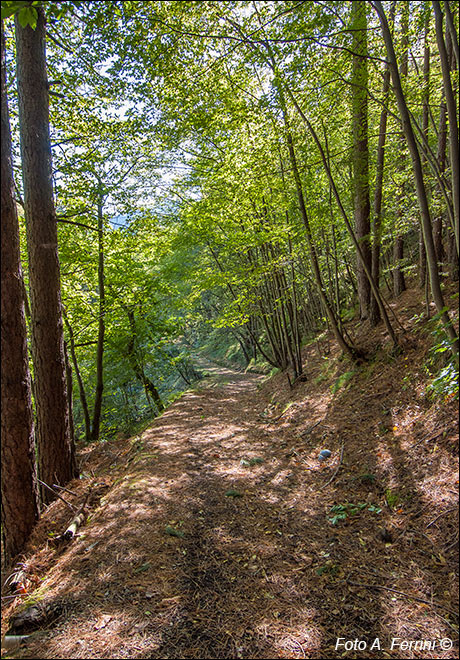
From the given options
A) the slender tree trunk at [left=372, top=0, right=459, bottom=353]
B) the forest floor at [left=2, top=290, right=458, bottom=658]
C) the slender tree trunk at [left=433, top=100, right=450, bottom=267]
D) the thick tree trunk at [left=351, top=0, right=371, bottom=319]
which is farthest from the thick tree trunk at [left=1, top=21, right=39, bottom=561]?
the slender tree trunk at [left=433, top=100, right=450, bottom=267]

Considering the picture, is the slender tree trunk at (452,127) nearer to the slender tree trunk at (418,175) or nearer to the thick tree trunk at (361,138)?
the slender tree trunk at (418,175)

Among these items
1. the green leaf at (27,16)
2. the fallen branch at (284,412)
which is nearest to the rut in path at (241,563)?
the fallen branch at (284,412)

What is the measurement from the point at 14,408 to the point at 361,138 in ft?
20.7

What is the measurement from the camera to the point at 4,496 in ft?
11.4

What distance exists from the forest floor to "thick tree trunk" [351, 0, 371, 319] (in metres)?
3.01

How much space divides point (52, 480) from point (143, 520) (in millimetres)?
1990

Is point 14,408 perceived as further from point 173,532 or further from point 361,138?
point 361,138

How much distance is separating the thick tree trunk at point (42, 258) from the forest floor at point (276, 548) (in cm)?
82

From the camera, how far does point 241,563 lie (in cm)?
279

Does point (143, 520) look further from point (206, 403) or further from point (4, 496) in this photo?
point (206, 403)

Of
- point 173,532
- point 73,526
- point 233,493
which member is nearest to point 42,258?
Result: point 73,526

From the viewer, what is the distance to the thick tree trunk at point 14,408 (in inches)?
129

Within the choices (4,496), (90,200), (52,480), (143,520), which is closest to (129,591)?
(143,520)

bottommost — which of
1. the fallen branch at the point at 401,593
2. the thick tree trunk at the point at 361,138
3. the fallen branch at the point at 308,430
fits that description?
the fallen branch at the point at 401,593
